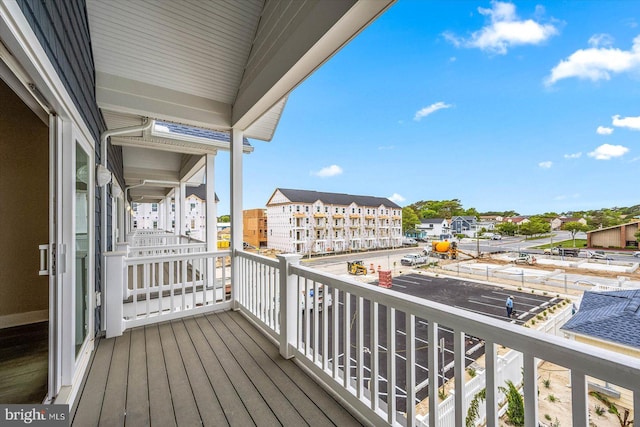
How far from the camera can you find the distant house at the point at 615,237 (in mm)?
1009

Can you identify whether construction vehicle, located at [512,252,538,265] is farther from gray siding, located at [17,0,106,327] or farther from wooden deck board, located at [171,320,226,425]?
gray siding, located at [17,0,106,327]

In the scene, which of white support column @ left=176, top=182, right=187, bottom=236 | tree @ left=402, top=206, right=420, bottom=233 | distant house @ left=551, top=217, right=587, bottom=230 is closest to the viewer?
distant house @ left=551, top=217, right=587, bottom=230

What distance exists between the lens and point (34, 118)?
3.16m

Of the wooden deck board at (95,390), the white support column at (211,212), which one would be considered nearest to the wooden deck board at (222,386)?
the wooden deck board at (95,390)

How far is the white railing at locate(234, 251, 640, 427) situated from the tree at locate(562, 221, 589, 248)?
59cm

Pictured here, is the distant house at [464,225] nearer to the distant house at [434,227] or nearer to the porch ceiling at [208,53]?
the distant house at [434,227]

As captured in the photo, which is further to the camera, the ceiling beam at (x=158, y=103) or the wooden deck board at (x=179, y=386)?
the ceiling beam at (x=158, y=103)

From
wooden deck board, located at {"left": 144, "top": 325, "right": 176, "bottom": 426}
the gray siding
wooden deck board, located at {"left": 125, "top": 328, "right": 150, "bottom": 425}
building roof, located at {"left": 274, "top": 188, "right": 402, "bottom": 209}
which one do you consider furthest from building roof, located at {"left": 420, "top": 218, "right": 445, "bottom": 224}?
the gray siding

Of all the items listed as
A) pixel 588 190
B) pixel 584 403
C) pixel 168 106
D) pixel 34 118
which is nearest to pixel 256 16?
pixel 168 106

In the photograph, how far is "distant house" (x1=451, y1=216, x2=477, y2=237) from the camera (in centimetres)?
162

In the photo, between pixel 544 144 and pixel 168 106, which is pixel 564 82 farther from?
pixel 168 106

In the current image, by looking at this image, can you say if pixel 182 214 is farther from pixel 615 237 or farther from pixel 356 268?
pixel 615 237

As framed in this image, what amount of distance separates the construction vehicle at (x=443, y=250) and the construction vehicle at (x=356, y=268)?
0.43m

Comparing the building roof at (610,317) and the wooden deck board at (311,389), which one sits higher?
the building roof at (610,317)
